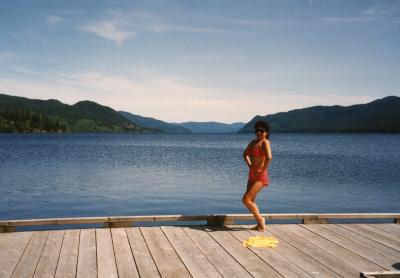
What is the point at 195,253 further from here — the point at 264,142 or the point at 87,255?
the point at 264,142

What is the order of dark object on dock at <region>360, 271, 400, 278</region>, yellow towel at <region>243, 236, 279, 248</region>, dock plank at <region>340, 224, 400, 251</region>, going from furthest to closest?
1. dock plank at <region>340, 224, 400, 251</region>
2. yellow towel at <region>243, 236, 279, 248</region>
3. dark object on dock at <region>360, 271, 400, 278</region>

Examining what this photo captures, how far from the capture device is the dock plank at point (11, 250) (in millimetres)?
5706

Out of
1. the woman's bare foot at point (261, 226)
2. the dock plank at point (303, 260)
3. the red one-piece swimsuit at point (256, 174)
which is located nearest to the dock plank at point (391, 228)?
the dock plank at point (303, 260)

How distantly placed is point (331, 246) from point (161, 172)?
105 feet

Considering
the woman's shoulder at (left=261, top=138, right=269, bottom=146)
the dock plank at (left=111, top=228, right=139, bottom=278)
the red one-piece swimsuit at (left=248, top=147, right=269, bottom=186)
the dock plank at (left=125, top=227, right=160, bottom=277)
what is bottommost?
the dock plank at (left=111, top=228, right=139, bottom=278)

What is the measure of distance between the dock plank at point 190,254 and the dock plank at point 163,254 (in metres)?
0.09

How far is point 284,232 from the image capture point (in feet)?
26.9

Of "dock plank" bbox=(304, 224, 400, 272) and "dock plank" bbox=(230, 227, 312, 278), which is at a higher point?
"dock plank" bbox=(304, 224, 400, 272)

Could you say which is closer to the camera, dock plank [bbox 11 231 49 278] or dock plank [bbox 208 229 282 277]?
dock plank [bbox 11 231 49 278]

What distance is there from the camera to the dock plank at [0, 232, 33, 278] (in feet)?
18.7

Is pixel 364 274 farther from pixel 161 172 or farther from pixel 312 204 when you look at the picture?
pixel 161 172

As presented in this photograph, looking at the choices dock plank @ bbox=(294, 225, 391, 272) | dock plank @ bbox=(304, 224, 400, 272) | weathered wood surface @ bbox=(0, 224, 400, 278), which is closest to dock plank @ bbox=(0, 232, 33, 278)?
weathered wood surface @ bbox=(0, 224, 400, 278)

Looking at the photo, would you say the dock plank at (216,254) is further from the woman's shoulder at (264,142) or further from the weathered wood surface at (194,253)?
the woman's shoulder at (264,142)

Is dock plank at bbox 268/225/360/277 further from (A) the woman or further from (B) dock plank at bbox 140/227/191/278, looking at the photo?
(B) dock plank at bbox 140/227/191/278
